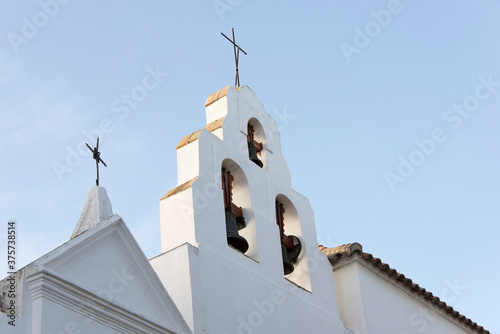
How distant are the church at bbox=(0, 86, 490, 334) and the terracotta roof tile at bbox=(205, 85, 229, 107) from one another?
0.07 ft

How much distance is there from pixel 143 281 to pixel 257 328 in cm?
175

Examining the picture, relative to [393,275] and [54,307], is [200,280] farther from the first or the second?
[393,275]

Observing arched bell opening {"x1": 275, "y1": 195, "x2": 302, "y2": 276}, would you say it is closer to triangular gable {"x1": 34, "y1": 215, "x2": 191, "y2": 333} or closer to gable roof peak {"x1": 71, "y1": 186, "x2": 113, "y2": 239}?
triangular gable {"x1": 34, "y1": 215, "x2": 191, "y2": 333}

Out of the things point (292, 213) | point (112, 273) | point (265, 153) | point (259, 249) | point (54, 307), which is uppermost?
point (265, 153)

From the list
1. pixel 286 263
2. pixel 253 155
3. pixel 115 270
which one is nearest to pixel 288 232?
pixel 286 263

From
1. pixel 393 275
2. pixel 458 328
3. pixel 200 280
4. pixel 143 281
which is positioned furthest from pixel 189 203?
pixel 458 328

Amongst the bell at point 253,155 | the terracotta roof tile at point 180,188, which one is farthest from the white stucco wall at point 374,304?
the terracotta roof tile at point 180,188

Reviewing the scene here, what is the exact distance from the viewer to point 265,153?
1127cm

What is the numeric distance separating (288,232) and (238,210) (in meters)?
1.13

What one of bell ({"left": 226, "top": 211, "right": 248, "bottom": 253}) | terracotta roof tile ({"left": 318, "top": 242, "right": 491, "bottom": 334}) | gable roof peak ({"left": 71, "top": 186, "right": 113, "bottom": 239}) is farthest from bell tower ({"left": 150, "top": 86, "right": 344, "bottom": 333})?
gable roof peak ({"left": 71, "top": 186, "right": 113, "bottom": 239})

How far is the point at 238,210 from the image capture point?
10.2 metres

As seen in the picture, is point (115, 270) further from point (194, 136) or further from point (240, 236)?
point (194, 136)

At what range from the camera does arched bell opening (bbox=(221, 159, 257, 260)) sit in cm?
978

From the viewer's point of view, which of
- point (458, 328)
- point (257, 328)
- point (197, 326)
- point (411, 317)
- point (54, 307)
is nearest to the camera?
point (54, 307)
